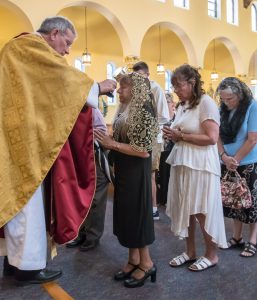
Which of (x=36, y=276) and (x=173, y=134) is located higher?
(x=173, y=134)

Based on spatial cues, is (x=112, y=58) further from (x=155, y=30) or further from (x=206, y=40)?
(x=206, y=40)

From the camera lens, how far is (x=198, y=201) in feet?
8.95

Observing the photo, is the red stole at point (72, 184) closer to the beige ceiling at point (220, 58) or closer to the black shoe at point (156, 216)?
the black shoe at point (156, 216)

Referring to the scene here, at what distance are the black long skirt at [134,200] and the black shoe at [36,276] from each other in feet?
1.98

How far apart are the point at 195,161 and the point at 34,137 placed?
1187 mm

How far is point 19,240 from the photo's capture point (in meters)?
2.12

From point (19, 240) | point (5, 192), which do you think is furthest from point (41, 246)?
point (5, 192)

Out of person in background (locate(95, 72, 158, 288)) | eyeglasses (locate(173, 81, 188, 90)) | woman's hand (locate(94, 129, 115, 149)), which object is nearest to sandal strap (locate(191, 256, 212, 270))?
person in background (locate(95, 72, 158, 288))

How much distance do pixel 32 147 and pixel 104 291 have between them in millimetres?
1111

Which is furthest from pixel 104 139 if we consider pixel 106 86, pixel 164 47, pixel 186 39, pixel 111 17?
pixel 164 47

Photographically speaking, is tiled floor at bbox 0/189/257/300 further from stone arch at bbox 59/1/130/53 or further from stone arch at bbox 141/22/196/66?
stone arch at bbox 141/22/196/66

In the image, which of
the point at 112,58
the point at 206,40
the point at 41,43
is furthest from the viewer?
the point at 112,58

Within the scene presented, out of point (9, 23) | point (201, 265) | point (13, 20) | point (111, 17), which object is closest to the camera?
point (201, 265)

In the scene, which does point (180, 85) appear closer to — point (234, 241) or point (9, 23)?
point (234, 241)
